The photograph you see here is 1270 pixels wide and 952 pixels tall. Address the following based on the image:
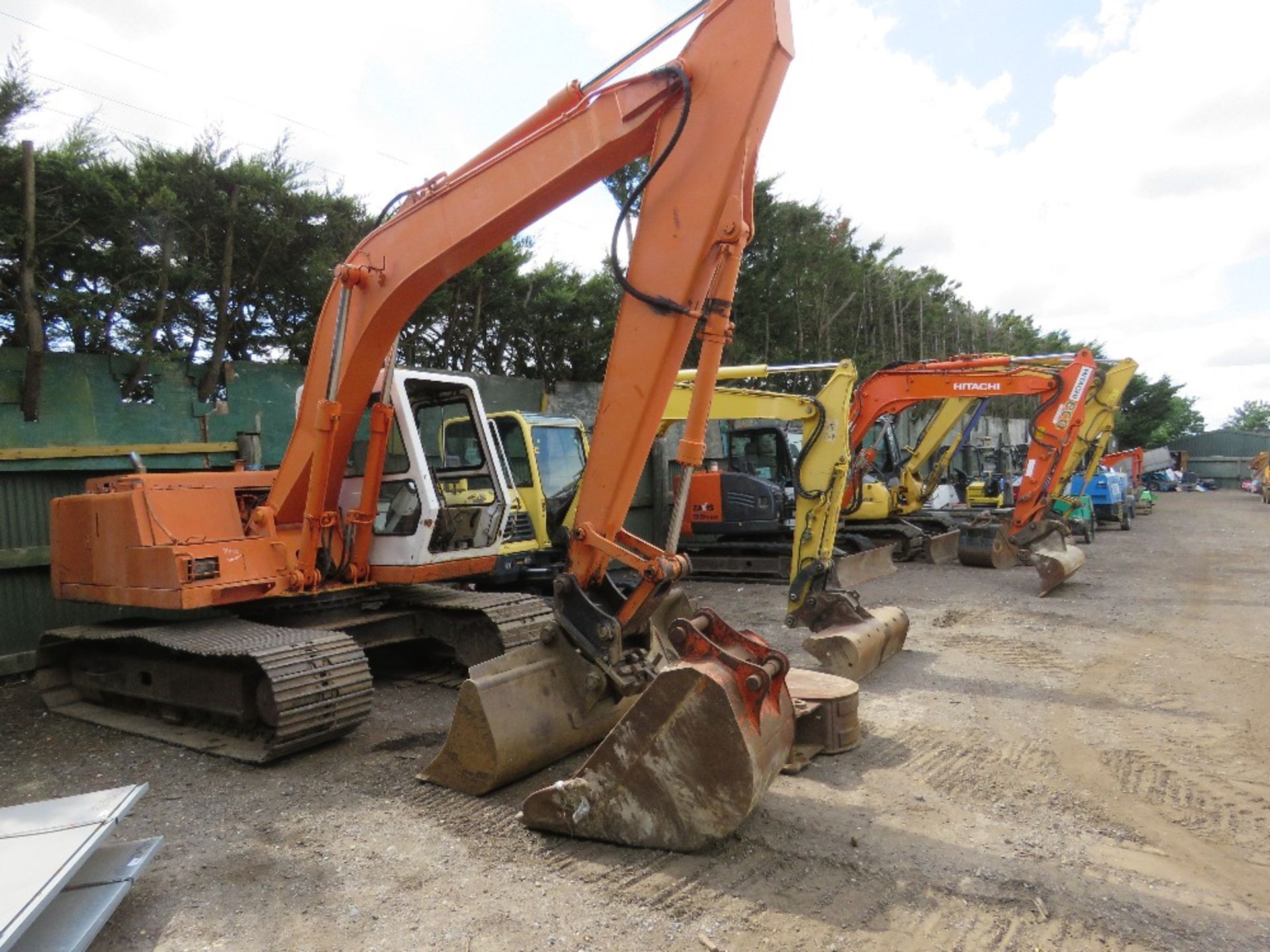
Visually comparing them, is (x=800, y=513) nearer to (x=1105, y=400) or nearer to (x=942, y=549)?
(x=942, y=549)

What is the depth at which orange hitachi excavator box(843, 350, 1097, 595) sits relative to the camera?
449 inches


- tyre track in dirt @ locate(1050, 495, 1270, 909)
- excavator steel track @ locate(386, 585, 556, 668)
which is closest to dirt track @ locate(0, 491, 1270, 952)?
tyre track in dirt @ locate(1050, 495, 1270, 909)

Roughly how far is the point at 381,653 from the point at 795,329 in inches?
695

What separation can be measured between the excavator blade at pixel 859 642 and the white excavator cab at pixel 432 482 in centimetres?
232

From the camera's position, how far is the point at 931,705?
17.1ft

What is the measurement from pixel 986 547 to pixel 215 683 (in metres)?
9.93

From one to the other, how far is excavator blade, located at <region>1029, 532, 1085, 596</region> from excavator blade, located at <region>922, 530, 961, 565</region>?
5.92ft

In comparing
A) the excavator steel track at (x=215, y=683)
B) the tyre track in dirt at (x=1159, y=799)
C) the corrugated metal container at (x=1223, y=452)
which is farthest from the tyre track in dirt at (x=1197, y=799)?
the corrugated metal container at (x=1223, y=452)

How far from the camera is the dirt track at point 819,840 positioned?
2.77 metres

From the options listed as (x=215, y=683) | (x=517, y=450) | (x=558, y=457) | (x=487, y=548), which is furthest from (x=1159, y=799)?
(x=558, y=457)

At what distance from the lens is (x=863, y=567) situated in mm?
10508

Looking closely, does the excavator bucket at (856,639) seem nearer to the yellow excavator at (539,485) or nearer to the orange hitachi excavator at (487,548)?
the orange hitachi excavator at (487,548)

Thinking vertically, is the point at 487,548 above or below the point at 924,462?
below

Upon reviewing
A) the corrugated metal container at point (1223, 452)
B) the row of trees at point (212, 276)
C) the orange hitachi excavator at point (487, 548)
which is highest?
the row of trees at point (212, 276)
